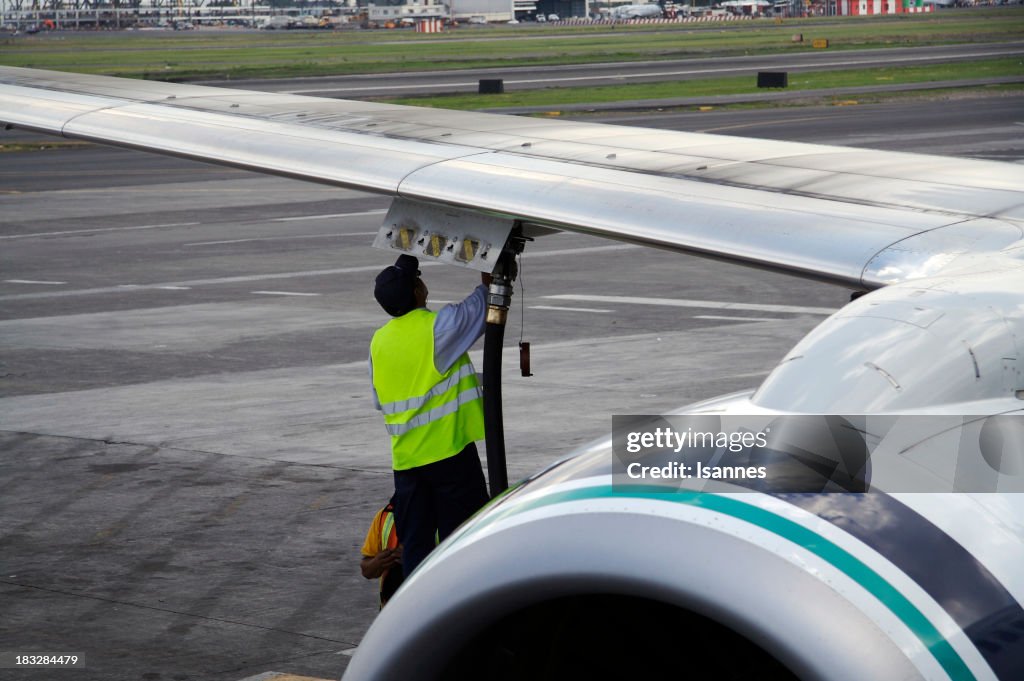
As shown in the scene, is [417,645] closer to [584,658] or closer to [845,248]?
[584,658]

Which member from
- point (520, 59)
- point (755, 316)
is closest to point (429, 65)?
point (520, 59)

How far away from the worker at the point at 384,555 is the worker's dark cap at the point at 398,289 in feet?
3.85

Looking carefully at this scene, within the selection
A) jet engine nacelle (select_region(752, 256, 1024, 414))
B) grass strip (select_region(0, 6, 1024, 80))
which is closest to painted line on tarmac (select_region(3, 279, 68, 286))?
jet engine nacelle (select_region(752, 256, 1024, 414))

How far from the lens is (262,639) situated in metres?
8.96

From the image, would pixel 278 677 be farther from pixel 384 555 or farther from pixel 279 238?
pixel 279 238

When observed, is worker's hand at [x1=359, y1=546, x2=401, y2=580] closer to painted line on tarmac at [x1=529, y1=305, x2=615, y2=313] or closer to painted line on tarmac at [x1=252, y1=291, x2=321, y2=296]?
painted line on tarmac at [x1=529, y1=305, x2=615, y2=313]

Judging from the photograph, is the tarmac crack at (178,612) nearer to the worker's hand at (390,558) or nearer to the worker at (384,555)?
the worker at (384,555)

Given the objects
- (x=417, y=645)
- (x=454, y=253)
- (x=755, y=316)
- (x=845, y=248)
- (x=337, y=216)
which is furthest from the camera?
(x=337, y=216)

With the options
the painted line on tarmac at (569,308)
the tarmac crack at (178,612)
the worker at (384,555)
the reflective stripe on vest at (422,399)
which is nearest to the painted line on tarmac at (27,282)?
the painted line on tarmac at (569,308)

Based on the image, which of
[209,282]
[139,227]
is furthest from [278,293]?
[139,227]

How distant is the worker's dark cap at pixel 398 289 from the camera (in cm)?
820

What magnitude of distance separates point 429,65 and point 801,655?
8399cm

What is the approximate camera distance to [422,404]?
27.2 feet

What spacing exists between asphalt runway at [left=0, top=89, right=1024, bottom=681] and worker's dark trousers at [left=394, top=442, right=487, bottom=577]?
93 cm
